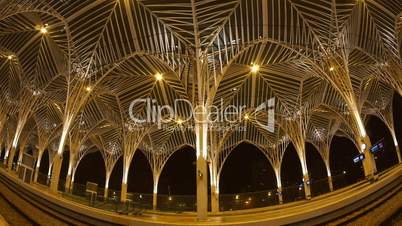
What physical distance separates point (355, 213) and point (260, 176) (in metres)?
48.0

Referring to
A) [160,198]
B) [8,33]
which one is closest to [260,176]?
[160,198]

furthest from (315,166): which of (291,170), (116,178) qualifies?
(116,178)

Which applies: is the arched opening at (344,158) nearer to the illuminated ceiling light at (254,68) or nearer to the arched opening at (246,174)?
the arched opening at (246,174)

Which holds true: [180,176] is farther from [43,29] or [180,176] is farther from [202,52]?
[43,29]

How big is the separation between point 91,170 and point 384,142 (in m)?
53.5

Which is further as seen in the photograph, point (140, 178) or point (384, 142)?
point (140, 178)

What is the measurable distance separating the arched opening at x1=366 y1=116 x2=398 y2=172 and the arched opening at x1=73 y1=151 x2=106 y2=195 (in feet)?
164

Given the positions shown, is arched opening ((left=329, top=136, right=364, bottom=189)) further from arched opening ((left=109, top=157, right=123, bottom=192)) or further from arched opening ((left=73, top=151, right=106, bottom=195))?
arched opening ((left=73, top=151, right=106, bottom=195))

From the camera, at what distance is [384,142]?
4816cm

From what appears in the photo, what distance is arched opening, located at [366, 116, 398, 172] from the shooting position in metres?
47.8

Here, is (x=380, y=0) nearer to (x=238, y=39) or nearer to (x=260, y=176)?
(x=238, y=39)

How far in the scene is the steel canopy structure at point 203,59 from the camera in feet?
87.4

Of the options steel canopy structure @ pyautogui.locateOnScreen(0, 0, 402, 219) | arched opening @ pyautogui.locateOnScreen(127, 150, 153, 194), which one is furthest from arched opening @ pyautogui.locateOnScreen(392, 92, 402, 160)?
arched opening @ pyautogui.locateOnScreen(127, 150, 153, 194)

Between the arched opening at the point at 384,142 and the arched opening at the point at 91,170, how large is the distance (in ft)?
164
